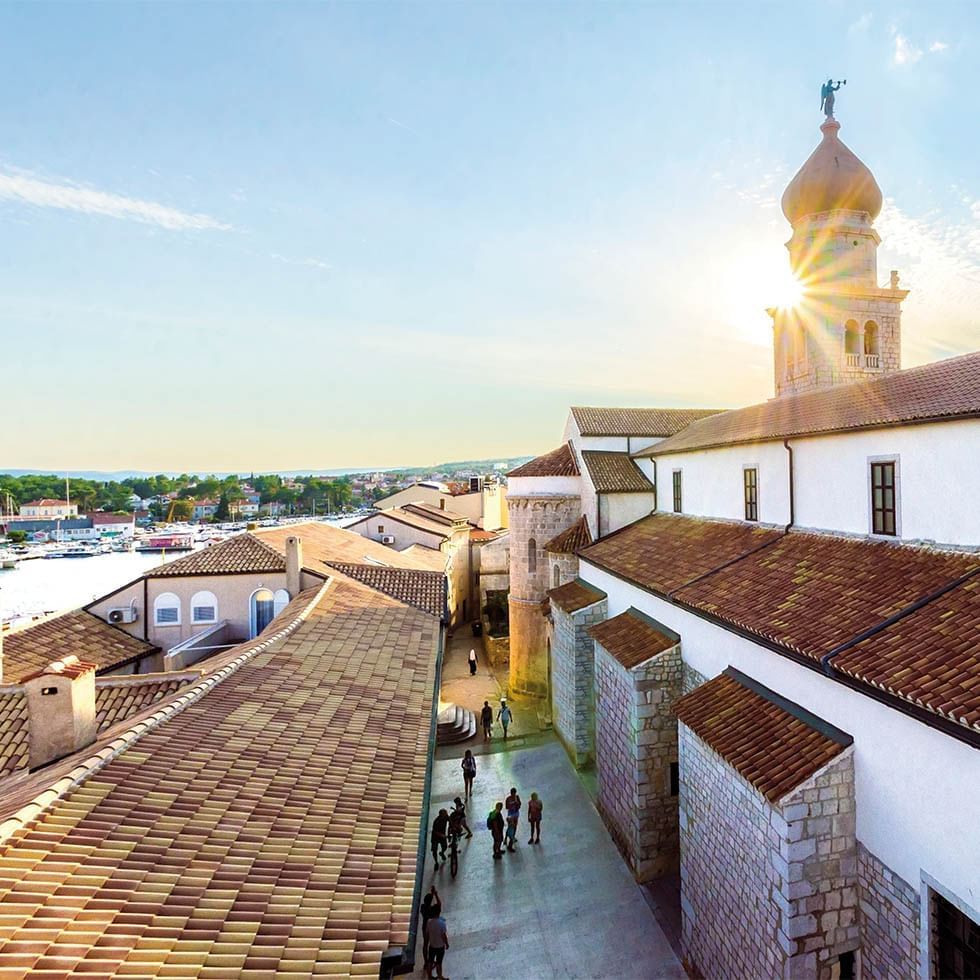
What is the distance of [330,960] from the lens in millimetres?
4750

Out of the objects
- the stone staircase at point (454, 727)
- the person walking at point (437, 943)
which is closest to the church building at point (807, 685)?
the stone staircase at point (454, 727)

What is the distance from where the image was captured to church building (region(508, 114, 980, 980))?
6.23 meters

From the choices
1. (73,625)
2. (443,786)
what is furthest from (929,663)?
(73,625)

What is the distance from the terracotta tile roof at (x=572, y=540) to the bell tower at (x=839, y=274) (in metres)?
10.0

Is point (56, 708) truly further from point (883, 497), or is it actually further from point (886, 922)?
point (883, 497)

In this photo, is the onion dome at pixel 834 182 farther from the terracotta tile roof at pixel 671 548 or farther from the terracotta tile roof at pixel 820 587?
the terracotta tile roof at pixel 820 587

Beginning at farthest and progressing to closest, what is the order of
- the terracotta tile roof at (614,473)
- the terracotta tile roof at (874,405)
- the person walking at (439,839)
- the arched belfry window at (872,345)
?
the arched belfry window at (872,345)
the terracotta tile roof at (614,473)
the person walking at (439,839)
the terracotta tile roof at (874,405)

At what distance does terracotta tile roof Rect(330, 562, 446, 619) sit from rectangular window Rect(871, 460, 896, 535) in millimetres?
11435

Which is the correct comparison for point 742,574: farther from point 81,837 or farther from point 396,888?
point 81,837

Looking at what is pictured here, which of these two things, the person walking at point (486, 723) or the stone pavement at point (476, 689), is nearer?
the person walking at point (486, 723)

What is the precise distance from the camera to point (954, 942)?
5965 millimetres

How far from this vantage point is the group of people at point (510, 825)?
1314 cm

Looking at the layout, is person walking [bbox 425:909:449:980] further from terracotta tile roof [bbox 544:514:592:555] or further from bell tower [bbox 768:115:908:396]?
bell tower [bbox 768:115:908:396]

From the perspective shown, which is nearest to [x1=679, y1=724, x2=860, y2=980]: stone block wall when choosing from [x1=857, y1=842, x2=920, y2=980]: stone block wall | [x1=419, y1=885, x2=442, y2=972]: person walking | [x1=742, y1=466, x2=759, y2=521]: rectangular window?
[x1=857, y1=842, x2=920, y2=980]: stone block wall
